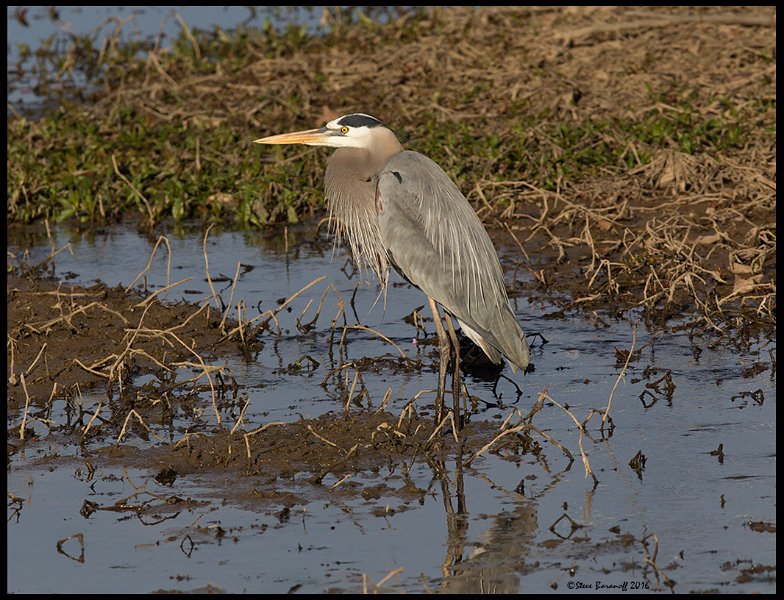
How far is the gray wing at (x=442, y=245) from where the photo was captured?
6520 millimetres

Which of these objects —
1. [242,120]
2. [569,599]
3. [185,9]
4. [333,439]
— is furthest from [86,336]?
[185,9]

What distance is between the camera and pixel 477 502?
5199 millimetres

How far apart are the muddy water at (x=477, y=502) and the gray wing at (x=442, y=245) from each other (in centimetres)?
47

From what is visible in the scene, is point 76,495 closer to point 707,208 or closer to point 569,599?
point 569,599

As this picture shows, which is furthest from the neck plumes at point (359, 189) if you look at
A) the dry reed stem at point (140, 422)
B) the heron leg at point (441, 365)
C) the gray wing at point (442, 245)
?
the dry reed stem at point (140, 422)

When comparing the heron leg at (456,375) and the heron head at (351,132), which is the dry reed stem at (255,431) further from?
the heron head at (351,132)

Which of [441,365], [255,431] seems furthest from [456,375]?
[255,431]

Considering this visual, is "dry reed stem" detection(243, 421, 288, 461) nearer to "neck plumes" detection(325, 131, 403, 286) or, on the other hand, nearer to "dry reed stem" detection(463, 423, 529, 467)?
"dry reed stem" detection(463, 423, 529, 467)

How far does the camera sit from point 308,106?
39.4 ft

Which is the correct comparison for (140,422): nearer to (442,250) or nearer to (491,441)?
(491,441)

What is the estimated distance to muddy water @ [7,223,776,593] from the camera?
4.51 meters

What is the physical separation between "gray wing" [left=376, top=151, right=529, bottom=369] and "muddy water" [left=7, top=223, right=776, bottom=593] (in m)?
0.47

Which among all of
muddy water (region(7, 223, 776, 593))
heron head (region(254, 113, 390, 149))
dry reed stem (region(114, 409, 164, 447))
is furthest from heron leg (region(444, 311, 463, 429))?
dry reed stem (region(114, 409, 164, 447))

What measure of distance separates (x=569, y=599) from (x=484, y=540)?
23.3 inches
